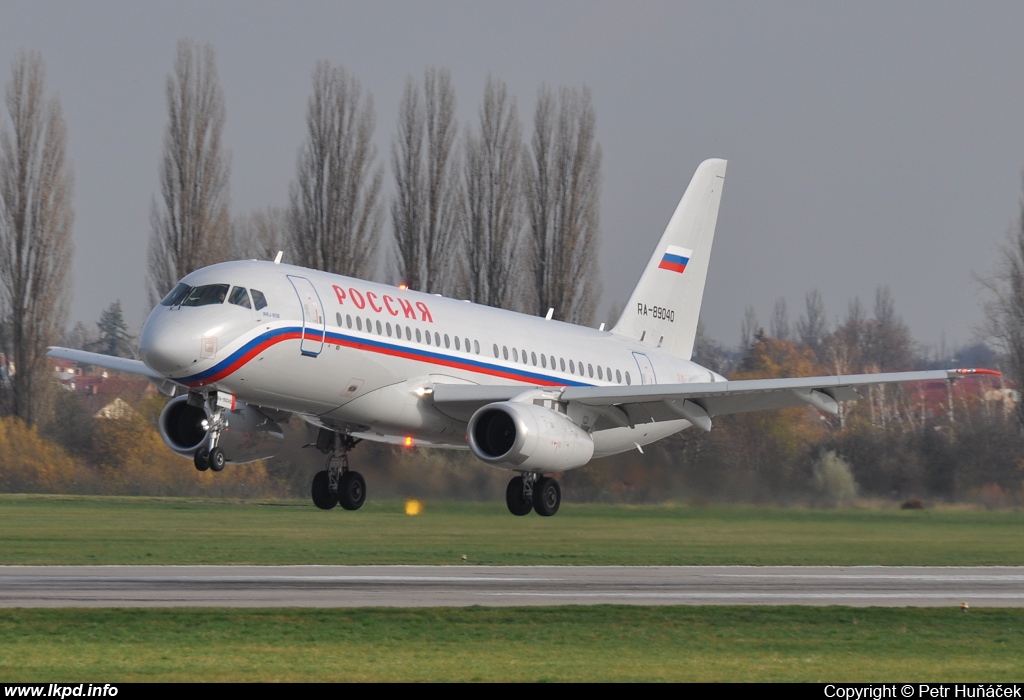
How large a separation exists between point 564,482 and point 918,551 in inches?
411

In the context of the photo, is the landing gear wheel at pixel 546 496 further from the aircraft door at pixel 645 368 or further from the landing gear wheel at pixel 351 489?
the aircraft door at pixel 645 368

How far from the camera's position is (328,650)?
19234 mm

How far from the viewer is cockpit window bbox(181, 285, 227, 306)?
A: 28.5m

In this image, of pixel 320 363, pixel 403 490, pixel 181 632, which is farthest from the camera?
pixel 403 490

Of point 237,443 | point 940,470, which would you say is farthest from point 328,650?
point 940,470

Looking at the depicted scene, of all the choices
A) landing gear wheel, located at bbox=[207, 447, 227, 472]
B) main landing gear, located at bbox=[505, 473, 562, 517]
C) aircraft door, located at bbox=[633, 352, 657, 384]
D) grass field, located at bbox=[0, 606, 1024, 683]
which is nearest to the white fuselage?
landing gear wheel, located at bbox=[207, 447, 227, 472]

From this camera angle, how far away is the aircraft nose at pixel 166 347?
1085 inches

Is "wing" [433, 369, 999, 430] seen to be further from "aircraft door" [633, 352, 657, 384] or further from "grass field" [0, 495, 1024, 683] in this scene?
"grass field" [0, 495, 1024, 683]

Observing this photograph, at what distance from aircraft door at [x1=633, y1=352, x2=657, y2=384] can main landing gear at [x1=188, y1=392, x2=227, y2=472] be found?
1266 centimetres

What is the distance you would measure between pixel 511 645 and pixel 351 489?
14.8 meters

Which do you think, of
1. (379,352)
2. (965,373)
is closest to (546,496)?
(379,352)

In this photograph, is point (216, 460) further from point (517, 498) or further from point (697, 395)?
point (697, 395)

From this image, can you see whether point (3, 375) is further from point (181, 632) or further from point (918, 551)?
point (181, 632)

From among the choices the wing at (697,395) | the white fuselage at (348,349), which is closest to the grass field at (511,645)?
the white fuselage at (348,349)
